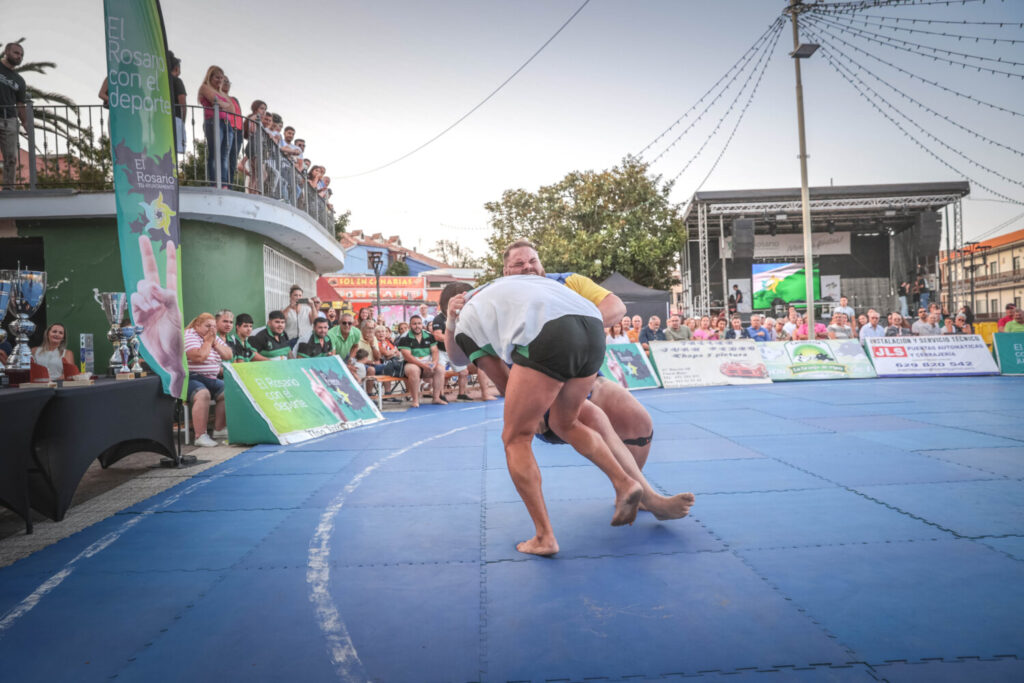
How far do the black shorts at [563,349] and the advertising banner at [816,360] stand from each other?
12445mm

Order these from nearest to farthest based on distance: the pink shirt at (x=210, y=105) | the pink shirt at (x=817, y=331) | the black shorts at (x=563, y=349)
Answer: the black shorts at (x=563, y=349) → the pink shirt at (x=210, y=105) → the pink shirt at (x=817, y=331)

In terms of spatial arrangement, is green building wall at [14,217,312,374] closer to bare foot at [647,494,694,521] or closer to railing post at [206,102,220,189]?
railing post at [206,102,220,189]

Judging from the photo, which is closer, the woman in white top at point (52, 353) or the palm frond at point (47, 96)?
the woman in white top at point (52, 353)

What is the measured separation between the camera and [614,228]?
3070 centimetres

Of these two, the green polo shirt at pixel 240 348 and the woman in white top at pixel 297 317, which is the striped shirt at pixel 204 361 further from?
the woman in white top at pixel 297 317

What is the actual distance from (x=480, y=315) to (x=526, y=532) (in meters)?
1.37

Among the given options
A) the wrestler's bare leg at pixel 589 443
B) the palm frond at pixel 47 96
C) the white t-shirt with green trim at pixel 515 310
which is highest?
the palm frond at pixel 47 96

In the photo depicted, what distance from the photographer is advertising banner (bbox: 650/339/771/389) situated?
46.6 feet

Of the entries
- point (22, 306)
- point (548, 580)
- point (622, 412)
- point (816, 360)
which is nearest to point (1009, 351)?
point (816, 360)

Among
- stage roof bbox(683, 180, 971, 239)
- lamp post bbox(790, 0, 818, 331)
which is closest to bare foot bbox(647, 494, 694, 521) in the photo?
lamp post bbox(790, 0, 818, 331)

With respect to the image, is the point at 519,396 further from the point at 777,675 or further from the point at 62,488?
the point at 62,488

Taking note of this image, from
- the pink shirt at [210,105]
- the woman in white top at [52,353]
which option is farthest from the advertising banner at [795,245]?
the woman in white top at [52,353]

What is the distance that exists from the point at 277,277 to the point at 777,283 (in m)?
23.2

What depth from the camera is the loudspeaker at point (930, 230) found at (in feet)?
85.4
